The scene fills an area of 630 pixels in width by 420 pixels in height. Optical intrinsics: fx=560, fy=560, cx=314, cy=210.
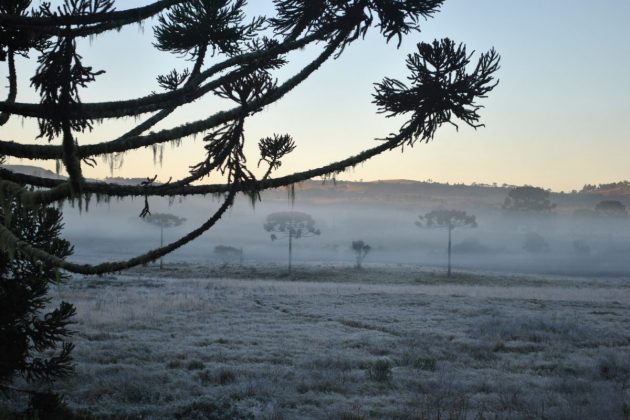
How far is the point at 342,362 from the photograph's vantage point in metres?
13.8

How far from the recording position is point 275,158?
17.7 feet

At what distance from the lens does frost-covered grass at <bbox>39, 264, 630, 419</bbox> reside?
392 inches

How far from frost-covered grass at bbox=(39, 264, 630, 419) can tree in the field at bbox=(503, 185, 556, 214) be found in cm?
10805

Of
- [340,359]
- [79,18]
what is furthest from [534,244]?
[79,18]

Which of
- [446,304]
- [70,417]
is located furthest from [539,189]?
[70,417]

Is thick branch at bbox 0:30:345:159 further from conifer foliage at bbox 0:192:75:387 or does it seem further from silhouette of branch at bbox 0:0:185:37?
conifer foliage at bbox 0:192:75:387

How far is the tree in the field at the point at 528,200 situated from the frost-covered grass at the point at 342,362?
108 metres

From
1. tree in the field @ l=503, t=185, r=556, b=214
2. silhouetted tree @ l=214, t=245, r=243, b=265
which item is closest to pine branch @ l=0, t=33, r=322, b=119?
silhouetted tree @ l=214, t=245, r=243, b=265

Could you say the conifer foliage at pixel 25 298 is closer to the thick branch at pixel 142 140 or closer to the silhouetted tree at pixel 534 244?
the thick branch at pixel 142 140

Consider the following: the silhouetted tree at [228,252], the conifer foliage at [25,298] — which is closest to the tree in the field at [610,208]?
the silhouetted tree at [228,252]

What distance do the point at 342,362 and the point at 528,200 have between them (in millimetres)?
127001

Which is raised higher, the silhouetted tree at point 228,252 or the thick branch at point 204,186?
the thick branch at point 204,186

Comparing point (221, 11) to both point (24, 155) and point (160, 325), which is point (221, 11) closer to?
point (24, 155)

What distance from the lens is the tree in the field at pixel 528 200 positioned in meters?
130
